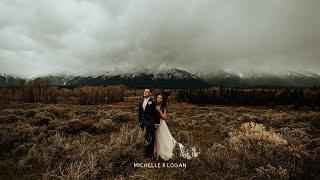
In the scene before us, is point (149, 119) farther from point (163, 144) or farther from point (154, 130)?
point (163, 144)

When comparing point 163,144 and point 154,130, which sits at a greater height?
point 154,130

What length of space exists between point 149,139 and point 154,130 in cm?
35

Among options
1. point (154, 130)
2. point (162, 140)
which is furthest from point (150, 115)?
Result: point (162, 140)

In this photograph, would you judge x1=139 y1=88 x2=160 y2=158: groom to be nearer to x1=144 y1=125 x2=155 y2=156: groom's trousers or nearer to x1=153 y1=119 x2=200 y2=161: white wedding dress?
x1=144 y1=125 x2=155 y2=156: groom's trousers

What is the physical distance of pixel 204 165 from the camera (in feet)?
26.6

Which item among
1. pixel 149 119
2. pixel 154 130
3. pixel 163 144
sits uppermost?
pixel 149 119

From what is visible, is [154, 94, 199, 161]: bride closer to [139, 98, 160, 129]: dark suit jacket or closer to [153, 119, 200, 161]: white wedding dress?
[153, 119, 200, 161]: white wedding dress

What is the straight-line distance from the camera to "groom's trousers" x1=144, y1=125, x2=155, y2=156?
9.98 meters

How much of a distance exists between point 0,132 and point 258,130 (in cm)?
921

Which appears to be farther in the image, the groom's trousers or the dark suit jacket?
the dark suit jacket

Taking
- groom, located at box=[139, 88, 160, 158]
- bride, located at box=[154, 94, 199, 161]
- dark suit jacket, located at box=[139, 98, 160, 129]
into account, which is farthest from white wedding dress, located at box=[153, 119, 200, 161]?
dark suit jacket, located at box=[139, 98, 160, 129]

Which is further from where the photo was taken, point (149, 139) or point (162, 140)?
point (162, 140)

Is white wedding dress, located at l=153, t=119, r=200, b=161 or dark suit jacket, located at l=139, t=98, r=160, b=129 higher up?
dark suit jacket, located at l=139, t=98, r=160, b=129

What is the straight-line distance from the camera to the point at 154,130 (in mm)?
10312
